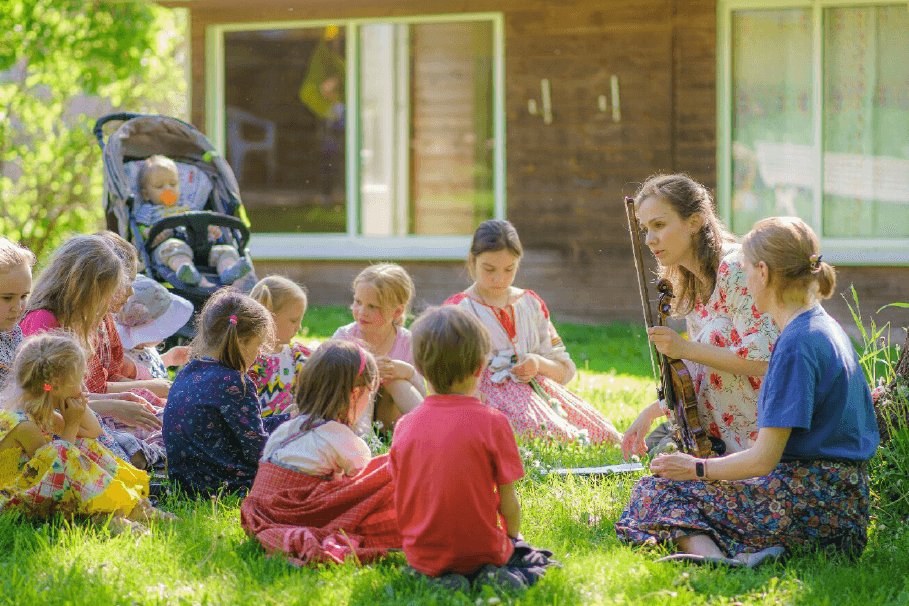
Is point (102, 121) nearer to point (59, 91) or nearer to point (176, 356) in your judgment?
point (176, 356)

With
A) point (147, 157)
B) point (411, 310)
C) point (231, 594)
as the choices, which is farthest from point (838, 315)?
point (231, 594)

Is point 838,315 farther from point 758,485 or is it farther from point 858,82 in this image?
point 758,485

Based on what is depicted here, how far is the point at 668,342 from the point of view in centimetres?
351

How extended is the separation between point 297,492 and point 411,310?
17.9 feet

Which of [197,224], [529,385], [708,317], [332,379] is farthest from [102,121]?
[708,317]

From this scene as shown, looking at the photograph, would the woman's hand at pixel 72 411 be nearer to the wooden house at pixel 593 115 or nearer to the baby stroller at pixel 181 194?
the baby stroller at pixel 181 194

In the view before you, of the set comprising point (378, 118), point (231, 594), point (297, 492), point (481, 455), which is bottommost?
point (231, 594)

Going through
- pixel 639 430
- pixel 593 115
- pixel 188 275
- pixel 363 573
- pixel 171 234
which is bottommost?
pixel 363 573

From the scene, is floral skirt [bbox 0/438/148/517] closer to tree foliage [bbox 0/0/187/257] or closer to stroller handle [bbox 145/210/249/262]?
stroller handle [bbox 145/210/249/262]

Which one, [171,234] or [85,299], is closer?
[85,299]

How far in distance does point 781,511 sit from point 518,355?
205 centimetres

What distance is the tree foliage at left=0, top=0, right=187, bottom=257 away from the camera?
10.9m

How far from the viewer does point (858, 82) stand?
943 centimetres

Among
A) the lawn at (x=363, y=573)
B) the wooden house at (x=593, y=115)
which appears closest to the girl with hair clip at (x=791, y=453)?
the lawn at (x=363, y=573)
